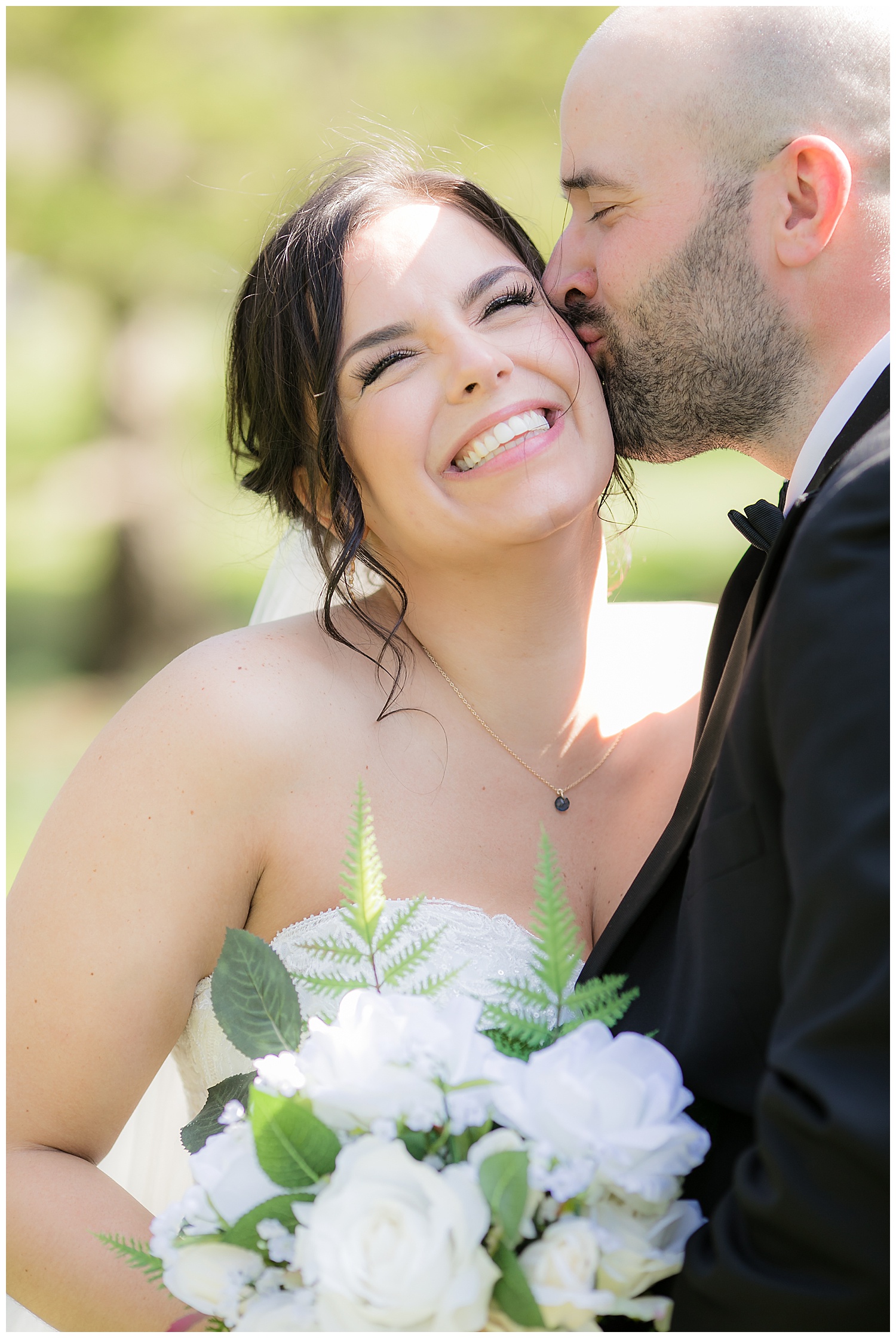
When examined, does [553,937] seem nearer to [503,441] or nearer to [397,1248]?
[397,1248]

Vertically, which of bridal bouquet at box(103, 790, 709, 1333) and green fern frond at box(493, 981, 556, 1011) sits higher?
green fern frond at box(493, 981, 556, 1011)

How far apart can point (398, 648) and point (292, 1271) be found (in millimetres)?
1834

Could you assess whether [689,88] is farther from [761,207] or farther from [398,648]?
[398,648]

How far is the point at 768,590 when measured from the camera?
2023mm

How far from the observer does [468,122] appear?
432 inches

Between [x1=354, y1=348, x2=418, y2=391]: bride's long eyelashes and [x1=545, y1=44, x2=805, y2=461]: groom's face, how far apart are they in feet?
1.82

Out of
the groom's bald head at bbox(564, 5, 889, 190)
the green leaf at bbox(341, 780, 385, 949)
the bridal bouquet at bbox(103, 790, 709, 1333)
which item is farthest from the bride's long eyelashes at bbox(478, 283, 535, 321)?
the bridal bouquet at bbox(103, 790, 709, 1333)

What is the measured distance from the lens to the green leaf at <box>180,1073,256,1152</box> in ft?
6.73

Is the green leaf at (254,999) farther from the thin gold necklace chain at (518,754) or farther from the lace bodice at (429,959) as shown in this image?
the thin gold necklace chain at (518,754)

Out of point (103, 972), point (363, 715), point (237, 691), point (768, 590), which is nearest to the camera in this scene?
point (768, 590)

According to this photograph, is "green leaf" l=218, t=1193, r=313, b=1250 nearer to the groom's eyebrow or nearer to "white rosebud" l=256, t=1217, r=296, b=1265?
"white rosebud" l=256, t=1217, r=296, b=1265

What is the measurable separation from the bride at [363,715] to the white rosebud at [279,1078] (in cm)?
82

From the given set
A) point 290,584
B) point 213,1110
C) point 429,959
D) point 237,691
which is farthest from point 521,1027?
point 290,584

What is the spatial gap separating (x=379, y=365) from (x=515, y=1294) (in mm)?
2222
